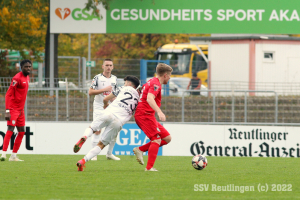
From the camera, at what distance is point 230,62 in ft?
74.3

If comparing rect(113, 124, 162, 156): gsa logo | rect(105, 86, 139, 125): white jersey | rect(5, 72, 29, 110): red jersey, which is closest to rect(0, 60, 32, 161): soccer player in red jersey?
rect(5, 72, 29, 110): red jersey

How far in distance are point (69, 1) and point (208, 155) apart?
801 centimetres

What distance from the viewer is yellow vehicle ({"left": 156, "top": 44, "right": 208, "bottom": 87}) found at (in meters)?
22.6

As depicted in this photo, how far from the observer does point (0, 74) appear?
20547mm

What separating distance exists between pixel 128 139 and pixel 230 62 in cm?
1002

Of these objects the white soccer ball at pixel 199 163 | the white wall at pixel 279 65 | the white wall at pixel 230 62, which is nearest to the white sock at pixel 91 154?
the white soccer ball at pixel 199 163

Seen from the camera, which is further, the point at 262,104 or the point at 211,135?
the point at 262,104

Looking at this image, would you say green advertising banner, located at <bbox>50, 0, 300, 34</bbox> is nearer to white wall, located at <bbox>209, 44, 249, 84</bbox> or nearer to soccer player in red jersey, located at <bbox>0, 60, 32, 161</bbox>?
white wall, located at <bbox>209, 44, 249, 84</bbox>

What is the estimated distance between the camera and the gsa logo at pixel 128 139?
14.0 metres

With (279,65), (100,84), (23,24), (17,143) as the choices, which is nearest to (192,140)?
(100,84)

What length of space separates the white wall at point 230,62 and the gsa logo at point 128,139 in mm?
9013

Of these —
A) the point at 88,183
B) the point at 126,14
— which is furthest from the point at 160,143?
the point at 126,14

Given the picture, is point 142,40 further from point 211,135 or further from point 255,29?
point 211,135

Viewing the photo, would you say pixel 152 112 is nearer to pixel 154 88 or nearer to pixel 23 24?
pixel 154 88
